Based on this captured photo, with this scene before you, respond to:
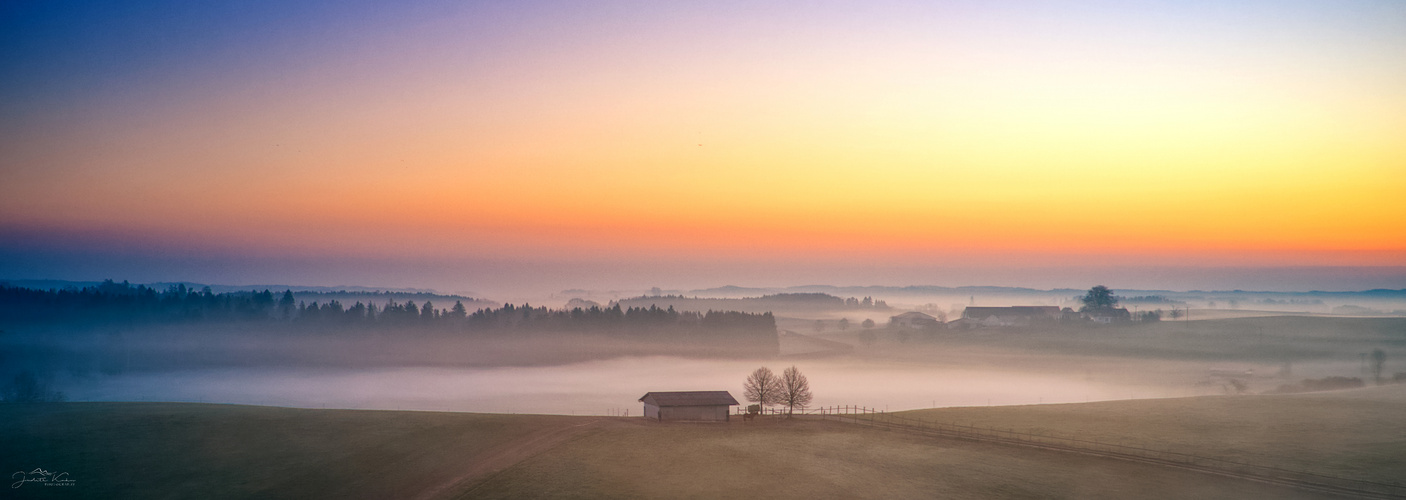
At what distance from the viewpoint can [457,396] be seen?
372 feet

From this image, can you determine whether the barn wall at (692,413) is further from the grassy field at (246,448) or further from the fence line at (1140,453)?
the fence line at (1140,453)

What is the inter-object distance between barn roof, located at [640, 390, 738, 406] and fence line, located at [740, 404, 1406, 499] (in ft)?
32.8

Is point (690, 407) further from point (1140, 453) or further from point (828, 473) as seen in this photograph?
point (1140, 453)

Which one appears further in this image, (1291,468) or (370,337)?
(370,337)

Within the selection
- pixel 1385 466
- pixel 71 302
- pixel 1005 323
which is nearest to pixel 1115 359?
pixel 1005 323

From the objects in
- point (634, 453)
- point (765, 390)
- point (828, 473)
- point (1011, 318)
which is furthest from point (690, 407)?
point (1011, 318)

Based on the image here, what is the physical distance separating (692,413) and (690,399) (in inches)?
54.8

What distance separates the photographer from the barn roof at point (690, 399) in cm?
6988

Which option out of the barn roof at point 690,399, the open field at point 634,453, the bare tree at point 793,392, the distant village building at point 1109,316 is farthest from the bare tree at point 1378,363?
the barn roof at point 690,399

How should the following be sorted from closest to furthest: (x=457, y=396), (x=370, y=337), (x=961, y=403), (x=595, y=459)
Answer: (x=595, y=459) → (x=961, y=403) → (x=457, y=396) → (x=370, y=337)

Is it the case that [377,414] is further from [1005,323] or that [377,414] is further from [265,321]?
[1005,323]

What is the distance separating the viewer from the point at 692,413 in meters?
69.9

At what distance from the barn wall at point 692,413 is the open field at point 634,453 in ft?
7.80

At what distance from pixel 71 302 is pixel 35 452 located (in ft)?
514
